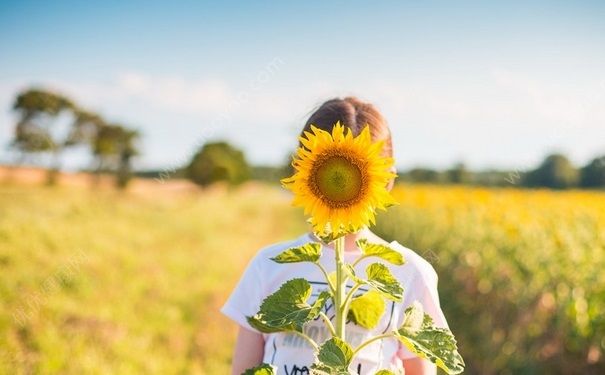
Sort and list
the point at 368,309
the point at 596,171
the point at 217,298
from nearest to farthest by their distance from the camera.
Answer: the point at 368,309, the point at 217,298, the point at 596,171

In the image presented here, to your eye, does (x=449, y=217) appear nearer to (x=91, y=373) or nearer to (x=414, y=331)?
(x=91, y=373)

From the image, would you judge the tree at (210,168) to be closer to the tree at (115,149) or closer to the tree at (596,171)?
the tree at (115,149)

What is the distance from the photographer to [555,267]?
591cm

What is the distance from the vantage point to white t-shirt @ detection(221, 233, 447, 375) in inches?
74.4

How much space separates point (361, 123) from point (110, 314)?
261 inches

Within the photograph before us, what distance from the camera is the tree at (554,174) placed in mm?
19422

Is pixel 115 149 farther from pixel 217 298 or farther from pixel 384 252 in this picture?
pixel 384 252

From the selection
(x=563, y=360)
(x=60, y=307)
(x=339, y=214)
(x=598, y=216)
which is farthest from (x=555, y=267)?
(x=60, y=307)

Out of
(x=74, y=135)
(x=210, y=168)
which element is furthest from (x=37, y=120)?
(x=210, y=168)

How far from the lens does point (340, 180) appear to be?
1512 millimetres

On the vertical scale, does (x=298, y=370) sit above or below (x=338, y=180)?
below

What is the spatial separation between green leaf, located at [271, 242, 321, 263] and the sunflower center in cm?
14

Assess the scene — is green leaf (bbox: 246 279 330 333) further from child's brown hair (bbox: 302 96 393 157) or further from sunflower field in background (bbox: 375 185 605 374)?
sunflower field in background (bbox: 375 185 605 374)

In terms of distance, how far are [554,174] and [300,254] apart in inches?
833
